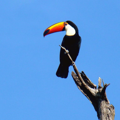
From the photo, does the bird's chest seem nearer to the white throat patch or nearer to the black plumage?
the black plumage

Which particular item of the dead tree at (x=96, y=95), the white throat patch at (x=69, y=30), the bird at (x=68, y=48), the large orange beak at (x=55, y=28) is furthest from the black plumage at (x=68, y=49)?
the dead tree at (x=96, y=95)

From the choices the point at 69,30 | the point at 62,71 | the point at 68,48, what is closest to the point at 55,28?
the point at 69,30

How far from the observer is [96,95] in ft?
27.3

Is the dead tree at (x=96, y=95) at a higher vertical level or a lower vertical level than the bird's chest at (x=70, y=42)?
lower

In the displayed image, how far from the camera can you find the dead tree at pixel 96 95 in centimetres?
788

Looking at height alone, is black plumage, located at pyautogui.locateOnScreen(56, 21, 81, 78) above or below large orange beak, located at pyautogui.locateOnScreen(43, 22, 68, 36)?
below

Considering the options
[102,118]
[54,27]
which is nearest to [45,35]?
[54,27]

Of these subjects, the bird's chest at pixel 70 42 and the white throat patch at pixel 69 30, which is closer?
the bird's chest at pixel 70 42

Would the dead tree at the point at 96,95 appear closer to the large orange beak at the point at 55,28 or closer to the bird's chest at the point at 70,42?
the bird's chest at the point at 70,42

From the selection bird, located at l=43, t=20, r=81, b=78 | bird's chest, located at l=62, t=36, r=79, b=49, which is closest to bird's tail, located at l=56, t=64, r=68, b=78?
bird, located at l=43, t=20, r=81, b=78

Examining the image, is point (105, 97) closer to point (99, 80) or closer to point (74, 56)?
point (99, 80)

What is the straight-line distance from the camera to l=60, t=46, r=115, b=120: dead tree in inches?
310

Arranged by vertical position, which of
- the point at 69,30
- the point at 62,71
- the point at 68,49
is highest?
the point at 69,30

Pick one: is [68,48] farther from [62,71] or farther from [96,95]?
[96,95]
